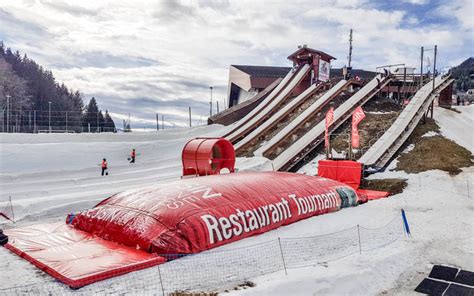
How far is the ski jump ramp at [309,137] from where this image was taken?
21.8 m

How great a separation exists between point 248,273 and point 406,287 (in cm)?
283

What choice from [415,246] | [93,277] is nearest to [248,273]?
[93,277]

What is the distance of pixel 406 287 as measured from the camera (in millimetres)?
7008

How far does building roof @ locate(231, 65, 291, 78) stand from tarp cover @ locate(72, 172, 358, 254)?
107 feet

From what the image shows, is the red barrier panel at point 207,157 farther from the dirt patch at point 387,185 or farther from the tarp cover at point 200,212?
the dirt patch at point 387,185

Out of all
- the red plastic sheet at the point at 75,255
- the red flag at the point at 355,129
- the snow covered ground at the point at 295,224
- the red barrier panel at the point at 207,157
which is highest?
the red flag at the point at 355,129

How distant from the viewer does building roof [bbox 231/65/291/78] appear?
148ft

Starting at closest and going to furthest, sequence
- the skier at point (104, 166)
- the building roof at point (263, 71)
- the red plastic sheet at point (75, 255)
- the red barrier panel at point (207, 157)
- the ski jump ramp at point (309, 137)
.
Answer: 1. the red plastic sheet at point (75, 255)
2. the red barrier panel at point (207, 157)
3. the skier at point (104, 166)
4. the ski jump ramp at point (309, 137)
5. the building roof at point (263, 71)

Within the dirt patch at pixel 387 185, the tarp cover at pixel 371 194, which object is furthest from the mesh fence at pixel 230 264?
the dirt patch at pixel 387 185

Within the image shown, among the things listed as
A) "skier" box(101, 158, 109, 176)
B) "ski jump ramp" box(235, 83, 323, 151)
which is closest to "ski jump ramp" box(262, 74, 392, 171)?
"ski jump ramp" box(235, 83, 323, 151)

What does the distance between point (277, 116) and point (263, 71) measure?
19.3 meters

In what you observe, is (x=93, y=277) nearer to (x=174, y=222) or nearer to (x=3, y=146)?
(x=174, y=222)

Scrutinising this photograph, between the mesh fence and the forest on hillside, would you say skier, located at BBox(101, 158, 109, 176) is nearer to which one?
the mesh fence

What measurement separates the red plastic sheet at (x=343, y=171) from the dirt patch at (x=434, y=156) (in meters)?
2.55
